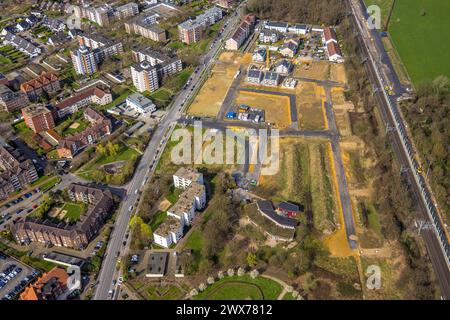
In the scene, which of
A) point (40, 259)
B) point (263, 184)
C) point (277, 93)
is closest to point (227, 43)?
point (277, 93)

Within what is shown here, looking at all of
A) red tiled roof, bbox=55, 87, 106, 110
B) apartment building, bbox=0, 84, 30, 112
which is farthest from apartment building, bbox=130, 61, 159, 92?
apartment building, bbox=0, 84, 30, 112

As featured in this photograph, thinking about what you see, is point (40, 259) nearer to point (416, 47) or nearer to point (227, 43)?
point (227, 43)

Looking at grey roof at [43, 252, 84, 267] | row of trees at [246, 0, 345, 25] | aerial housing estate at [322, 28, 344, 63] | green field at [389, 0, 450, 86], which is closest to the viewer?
grey roof at [43, 252, 84, 267]

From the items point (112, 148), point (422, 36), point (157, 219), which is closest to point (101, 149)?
point (112, 148)

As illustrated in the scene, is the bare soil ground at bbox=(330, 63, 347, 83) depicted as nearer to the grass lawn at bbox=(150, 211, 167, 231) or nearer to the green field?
the green field

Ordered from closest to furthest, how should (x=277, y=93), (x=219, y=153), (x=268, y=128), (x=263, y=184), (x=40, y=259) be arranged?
(x=40, y=259), (x=263, y=184), (x=219, y=153), (x=268, y=128), (x=277, y=93)

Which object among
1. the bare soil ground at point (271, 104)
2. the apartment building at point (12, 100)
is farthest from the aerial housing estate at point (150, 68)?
the apartment building at point (12, 100)

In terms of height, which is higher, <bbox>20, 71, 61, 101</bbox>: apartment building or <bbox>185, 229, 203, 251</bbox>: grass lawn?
<bbox>20, 71, 61, 101</bbox>: apartment building
